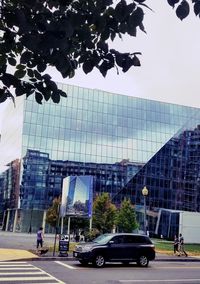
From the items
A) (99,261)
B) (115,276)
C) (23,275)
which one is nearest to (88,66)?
(23,275)

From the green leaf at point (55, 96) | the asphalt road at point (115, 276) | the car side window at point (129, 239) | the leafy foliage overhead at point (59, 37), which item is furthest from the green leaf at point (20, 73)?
the car side window at point (129, 239)

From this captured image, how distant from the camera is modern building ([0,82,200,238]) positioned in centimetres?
8650

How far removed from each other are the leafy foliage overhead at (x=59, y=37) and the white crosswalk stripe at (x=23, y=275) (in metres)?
11.5

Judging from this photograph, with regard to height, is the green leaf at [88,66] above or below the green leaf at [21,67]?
above

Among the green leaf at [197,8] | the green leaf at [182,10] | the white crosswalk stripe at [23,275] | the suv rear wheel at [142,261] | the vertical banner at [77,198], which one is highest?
the green leaf at [197,8]

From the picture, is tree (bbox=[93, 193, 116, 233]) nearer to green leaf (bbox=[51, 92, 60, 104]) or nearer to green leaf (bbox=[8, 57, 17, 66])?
green leaf (bbox=[8, 57, 17, 66])

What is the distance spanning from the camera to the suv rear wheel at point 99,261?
2173cm

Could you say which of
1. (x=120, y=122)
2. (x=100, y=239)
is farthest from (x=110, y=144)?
(x=100, y=239)

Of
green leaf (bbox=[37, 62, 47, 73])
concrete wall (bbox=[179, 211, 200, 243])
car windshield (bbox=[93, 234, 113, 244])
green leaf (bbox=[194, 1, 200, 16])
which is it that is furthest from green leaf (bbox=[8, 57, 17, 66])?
concrete wall (bbox=[179, 211, 200, 243])

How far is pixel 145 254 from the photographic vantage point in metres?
23.3

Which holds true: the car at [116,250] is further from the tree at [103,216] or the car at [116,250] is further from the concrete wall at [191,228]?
the concrete wall at [191,228]

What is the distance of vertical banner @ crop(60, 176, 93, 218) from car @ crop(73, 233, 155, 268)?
441 inches

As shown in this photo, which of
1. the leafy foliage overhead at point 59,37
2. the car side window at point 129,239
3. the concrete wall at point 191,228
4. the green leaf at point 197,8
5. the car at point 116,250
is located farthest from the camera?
the concrete wall at point 191,228

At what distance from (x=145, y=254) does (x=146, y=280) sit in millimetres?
6484
